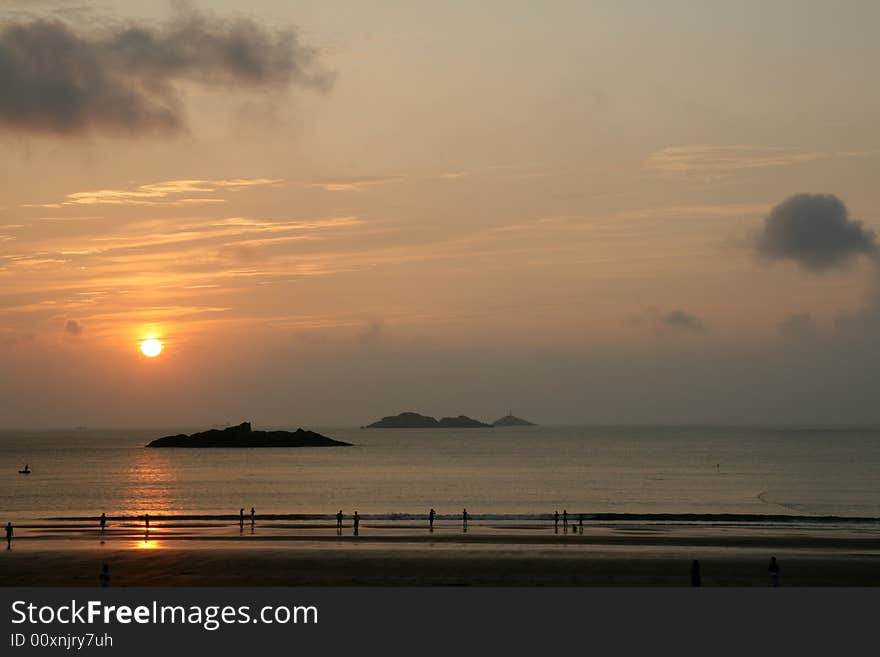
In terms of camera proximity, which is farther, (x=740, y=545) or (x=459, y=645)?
(x=740, y=545)

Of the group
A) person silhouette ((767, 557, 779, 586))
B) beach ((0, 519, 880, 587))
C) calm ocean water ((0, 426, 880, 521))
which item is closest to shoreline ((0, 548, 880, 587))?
beach ((0, 519, 880, 587))

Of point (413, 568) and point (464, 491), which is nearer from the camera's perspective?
point (413, 568)

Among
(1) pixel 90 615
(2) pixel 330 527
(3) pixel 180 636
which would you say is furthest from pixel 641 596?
(2) pixel 330 527

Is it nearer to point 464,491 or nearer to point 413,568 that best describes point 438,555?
point 413,568

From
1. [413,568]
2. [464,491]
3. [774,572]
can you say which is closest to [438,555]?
[413,568]

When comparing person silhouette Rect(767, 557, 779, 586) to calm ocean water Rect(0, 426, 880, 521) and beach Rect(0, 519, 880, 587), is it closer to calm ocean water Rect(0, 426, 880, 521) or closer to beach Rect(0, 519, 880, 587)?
beach Rect(0, 519, 880, 587)

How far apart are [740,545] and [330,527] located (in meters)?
27.9

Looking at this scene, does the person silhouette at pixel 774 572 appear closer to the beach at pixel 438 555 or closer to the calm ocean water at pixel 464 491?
the beach at pixel 438 555

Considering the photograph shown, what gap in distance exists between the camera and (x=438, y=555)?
54.3 m

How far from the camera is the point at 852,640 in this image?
28.8m

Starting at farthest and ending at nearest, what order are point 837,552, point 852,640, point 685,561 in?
point 837,552
point 685,561
point 852,640

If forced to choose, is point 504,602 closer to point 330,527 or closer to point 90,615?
point 90,615

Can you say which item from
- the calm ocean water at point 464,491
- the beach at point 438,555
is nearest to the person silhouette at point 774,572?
the beach at point 438,555

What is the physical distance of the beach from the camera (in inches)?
1805
